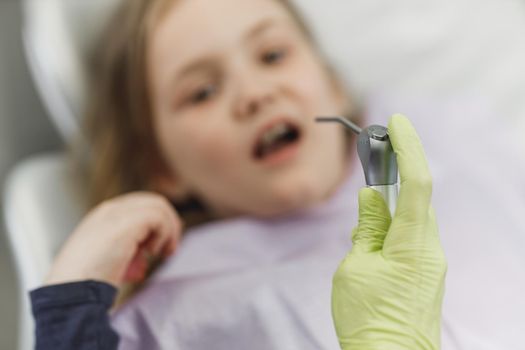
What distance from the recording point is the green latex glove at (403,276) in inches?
18.3

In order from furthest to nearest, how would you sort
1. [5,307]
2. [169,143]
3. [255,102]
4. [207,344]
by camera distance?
[5,307]
[169,143]
[255,102]
[207,344]

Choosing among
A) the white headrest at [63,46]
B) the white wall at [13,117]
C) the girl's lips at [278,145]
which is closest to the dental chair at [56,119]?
the white headrest at [63,46]

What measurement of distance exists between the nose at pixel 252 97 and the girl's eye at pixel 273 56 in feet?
0.14

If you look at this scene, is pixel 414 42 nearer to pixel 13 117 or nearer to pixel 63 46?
pixel 63 46

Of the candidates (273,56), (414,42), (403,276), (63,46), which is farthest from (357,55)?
(403,276)

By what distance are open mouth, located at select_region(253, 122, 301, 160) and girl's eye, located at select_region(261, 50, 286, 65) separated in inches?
3.6

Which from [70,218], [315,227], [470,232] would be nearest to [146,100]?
[70,218]

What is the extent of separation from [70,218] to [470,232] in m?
0.55

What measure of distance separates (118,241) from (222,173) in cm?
18

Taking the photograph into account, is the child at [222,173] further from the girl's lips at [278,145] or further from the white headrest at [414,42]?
the white headrest at [414,42]

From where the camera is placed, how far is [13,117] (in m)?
1.19

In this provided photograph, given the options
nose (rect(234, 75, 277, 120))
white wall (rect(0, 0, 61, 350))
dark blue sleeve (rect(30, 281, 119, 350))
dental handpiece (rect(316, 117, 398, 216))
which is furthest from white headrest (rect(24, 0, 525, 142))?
dental handpiece (rect(316, 117, 398, 216))

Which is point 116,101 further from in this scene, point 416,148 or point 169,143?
point 416,148

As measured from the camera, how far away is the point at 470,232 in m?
0.71
